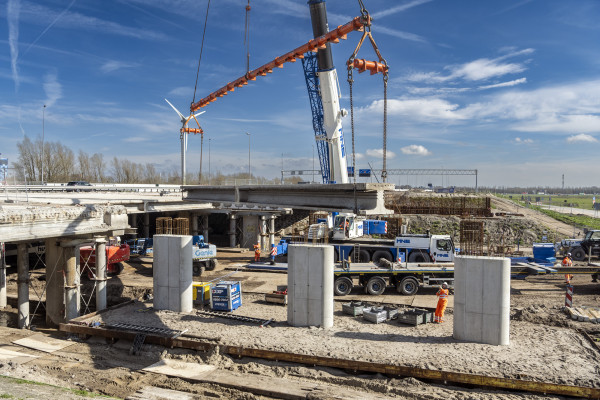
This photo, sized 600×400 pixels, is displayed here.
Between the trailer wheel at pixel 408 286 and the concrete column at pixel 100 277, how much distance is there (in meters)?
12.9

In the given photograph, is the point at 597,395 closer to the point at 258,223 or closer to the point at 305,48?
the point at 305,48

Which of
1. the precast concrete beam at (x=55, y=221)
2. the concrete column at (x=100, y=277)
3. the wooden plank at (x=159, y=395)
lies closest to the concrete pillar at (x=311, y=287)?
the wooden plank at (x=159, y=395)

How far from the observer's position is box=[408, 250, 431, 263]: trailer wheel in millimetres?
24188

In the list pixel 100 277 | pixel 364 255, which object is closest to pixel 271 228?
pixel 364 255

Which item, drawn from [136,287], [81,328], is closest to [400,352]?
[81,328]

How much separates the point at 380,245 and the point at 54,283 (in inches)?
671

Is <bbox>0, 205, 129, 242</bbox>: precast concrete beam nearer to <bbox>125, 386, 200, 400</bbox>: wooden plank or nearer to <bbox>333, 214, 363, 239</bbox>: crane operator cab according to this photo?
<bbox>125, 386, 200, 400</bbox>: wooden plank

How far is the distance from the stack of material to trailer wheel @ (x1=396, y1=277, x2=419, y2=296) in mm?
5831

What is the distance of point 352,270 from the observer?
19688 mm

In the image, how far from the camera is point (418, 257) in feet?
80.5

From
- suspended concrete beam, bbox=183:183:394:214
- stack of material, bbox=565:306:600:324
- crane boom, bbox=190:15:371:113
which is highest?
crane boom, bbox=190:15:371:113

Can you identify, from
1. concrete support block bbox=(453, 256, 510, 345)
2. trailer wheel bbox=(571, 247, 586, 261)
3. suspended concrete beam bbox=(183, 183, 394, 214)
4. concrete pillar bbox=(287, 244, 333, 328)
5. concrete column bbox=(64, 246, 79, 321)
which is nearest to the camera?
concrete support block bbox=(453, 256, 510, 345)

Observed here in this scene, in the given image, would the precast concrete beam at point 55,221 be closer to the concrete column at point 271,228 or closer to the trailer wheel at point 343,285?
the trailer wheel at point 343,285

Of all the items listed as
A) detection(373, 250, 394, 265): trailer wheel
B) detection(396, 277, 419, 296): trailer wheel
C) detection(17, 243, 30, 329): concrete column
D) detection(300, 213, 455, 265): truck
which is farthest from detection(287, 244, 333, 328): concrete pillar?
detection(17, 243, 30, 329): concrete column
